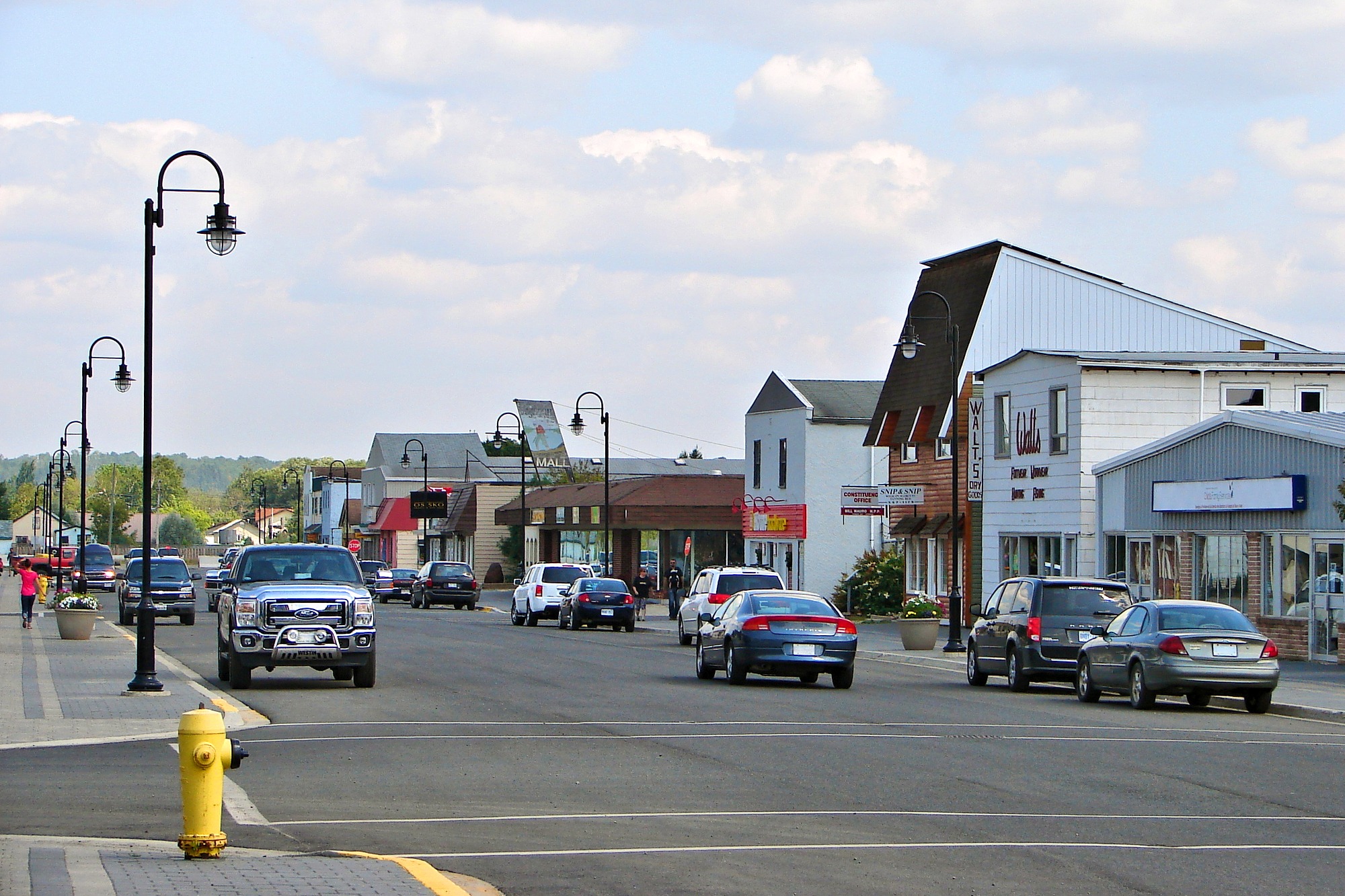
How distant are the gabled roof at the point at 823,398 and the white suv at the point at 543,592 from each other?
12.4m

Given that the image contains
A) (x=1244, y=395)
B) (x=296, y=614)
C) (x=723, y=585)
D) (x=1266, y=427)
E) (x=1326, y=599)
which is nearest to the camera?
(x=296, y=614)

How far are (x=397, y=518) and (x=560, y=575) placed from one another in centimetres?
6328

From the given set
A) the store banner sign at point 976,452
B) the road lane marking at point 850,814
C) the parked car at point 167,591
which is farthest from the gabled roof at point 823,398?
the road lane marking at point 850,814

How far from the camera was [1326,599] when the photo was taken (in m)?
30.2

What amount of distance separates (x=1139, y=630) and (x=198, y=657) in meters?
18.4

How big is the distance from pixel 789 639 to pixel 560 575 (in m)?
26.7

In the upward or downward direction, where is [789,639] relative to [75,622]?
upward

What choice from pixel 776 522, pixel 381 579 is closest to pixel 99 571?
pixel 381 579

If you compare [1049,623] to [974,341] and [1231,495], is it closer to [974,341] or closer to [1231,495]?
[1231,495]

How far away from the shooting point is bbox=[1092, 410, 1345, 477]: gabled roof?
1189 inches

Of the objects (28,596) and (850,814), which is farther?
(28,596)

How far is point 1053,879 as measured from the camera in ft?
30.6

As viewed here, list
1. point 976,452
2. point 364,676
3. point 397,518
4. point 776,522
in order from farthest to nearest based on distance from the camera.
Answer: point 397,518
point 776,522
point 976,452
point 364,676

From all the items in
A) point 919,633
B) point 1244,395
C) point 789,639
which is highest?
point 1244,395
